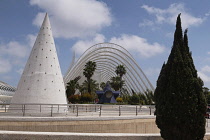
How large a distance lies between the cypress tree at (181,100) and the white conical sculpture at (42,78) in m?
12.6

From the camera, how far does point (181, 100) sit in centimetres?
781

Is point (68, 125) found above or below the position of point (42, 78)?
below

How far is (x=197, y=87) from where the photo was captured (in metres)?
7.92

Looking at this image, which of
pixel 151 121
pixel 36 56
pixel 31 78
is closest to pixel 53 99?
pixel 31 78

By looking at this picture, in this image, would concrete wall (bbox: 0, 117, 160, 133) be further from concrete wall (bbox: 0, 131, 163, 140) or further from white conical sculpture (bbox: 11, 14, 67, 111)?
A: white conical sculpture (bbox: 11, 14, 67, 111)

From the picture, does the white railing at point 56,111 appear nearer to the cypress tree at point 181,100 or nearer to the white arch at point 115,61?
the cypress tree at point 181,100

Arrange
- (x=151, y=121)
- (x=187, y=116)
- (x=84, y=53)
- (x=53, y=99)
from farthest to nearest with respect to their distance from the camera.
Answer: (x=84, y=53)
(x=53, y=99)
(x=151, y=121)
(x=187, y=116)

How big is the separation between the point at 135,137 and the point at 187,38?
418 cm

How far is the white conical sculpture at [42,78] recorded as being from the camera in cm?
1877

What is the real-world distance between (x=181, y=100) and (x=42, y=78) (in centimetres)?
1405

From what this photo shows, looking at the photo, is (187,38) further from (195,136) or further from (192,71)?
(195,136)

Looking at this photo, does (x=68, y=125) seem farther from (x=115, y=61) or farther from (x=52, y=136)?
(x=115, y=61)

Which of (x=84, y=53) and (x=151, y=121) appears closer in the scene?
(x=151, y=121)

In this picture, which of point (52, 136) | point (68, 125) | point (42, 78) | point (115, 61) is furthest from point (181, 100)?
point (115, 61)
